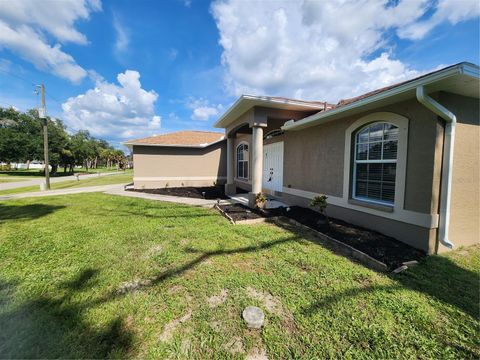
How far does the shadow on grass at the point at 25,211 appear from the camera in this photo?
21.5 ft

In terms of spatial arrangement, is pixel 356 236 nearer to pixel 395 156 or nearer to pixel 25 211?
pixel 395 156

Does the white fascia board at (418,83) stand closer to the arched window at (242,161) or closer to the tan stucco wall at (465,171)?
the tan stucco wall at (465,171)

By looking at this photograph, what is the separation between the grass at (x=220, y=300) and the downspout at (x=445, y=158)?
596 millimetres

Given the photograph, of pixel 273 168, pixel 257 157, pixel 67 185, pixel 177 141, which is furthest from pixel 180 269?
pixel 67 185

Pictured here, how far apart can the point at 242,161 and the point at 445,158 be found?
9.62 meters

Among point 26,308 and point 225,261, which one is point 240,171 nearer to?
point 225,261

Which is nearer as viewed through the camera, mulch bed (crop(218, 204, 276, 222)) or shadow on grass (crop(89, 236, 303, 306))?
shadow on grass (crop(89, 236, 303, 306))

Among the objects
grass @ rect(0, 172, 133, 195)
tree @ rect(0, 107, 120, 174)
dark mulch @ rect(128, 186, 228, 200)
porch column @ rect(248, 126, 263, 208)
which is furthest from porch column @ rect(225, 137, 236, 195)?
tree @ rect(0, 107, 120, 174)

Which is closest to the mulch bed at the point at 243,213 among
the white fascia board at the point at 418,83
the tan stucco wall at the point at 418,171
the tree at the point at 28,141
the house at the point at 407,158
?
the house at the point at 407,158

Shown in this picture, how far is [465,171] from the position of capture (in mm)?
4246

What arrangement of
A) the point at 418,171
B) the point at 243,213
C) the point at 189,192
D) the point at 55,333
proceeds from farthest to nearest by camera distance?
the point at 189,192 < the point at 243,213 < the point at 418,171 < the point at 55,333

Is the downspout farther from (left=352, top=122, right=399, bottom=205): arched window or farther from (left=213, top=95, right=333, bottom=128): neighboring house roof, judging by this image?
(left=213, top=95, right=333, bottom=128): neighboring house roof

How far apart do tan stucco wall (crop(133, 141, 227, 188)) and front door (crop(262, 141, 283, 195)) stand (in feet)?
15.3

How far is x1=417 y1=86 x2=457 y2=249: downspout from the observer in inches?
144
